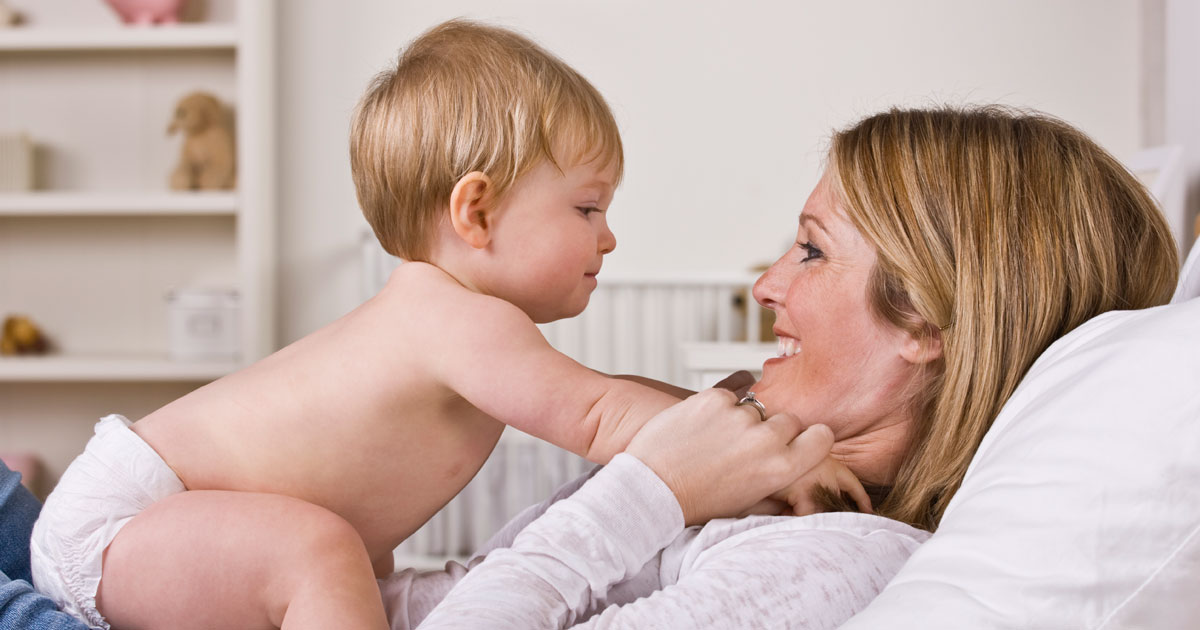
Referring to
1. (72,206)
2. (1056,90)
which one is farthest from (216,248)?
(1056,90)

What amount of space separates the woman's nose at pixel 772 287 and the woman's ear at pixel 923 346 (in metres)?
0.14

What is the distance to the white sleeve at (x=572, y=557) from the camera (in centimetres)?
66

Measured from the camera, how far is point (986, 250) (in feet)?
2.72

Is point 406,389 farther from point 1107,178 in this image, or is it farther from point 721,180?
point 721,180

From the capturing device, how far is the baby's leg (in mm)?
862

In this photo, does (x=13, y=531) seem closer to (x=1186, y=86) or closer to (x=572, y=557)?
(x=572, y=557)

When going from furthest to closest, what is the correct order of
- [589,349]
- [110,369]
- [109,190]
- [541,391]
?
[109,190], [110,369], [589,349], [541,391]

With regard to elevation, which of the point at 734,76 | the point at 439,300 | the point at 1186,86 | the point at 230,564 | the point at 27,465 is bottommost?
the point at 27,465

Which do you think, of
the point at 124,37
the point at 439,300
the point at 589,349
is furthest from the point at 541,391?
the point at 124,37

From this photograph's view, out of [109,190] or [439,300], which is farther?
[109,190]

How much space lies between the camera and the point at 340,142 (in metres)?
3.03

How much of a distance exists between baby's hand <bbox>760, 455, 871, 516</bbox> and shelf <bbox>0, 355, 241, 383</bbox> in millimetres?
2291

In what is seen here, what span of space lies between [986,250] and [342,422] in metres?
0.63

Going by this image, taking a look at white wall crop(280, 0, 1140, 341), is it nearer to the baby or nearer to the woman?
the baby
